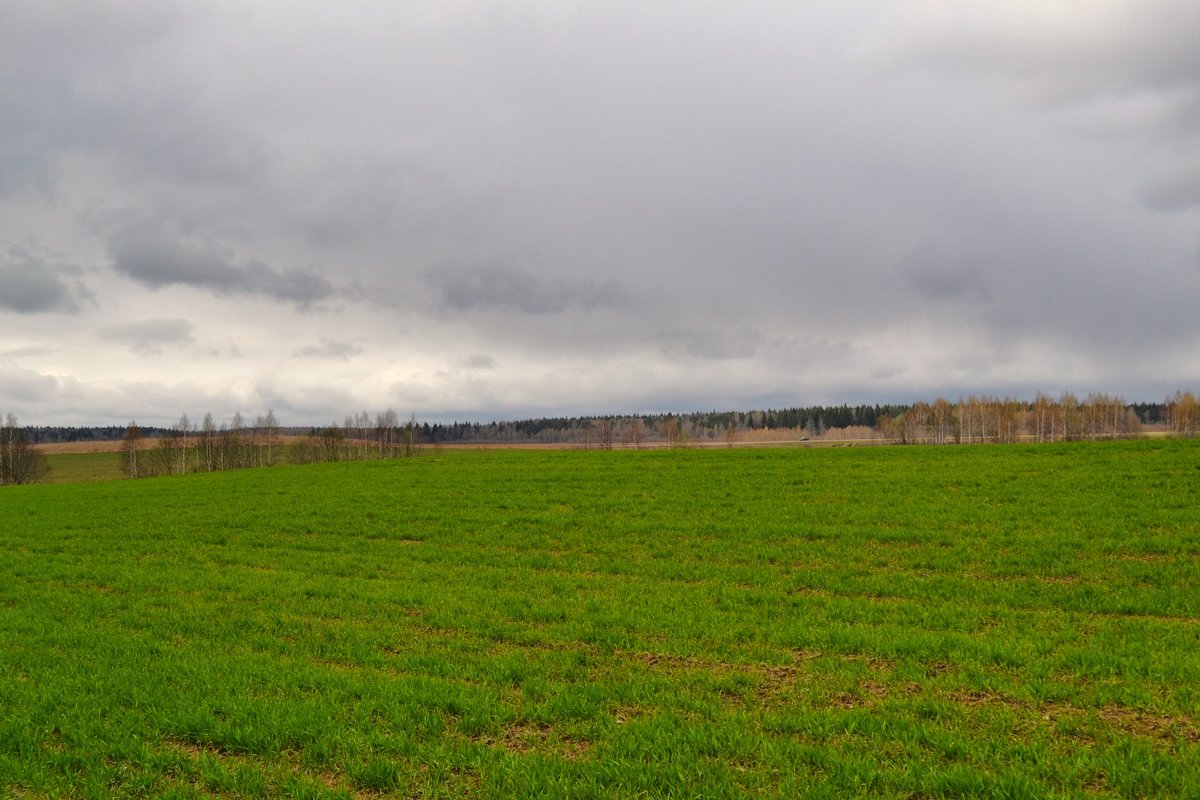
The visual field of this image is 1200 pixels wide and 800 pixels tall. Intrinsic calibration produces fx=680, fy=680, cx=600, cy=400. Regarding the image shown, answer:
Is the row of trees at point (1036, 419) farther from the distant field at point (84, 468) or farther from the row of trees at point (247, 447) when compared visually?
the distant field at point (84, 468)

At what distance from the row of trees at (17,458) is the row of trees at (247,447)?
13310 mm

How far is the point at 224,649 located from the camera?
12133 mm

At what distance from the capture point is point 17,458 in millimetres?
118312

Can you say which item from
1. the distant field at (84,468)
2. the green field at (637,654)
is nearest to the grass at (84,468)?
the distant field at (84,468)

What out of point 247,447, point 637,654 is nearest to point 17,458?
point 247,447

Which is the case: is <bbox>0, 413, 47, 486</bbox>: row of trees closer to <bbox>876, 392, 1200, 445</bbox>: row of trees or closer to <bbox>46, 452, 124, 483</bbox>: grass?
<bbox>46, 452, 124, 483</bbox>: grass

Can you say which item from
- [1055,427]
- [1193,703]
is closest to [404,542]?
[1193,703]

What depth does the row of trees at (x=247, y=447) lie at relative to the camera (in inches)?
5192

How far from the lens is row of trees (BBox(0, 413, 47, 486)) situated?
117 metres

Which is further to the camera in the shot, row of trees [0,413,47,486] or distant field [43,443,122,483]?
distant field [43,443,122,483]

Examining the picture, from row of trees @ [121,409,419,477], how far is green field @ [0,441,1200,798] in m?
117

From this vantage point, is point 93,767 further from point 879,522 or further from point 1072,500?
point 1072,500

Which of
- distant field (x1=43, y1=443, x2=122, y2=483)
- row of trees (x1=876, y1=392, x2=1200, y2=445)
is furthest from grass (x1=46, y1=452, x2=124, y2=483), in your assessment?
row of trees (x1=876, y1=392, x2=1200, y2=445)

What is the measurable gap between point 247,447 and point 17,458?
3761cm
